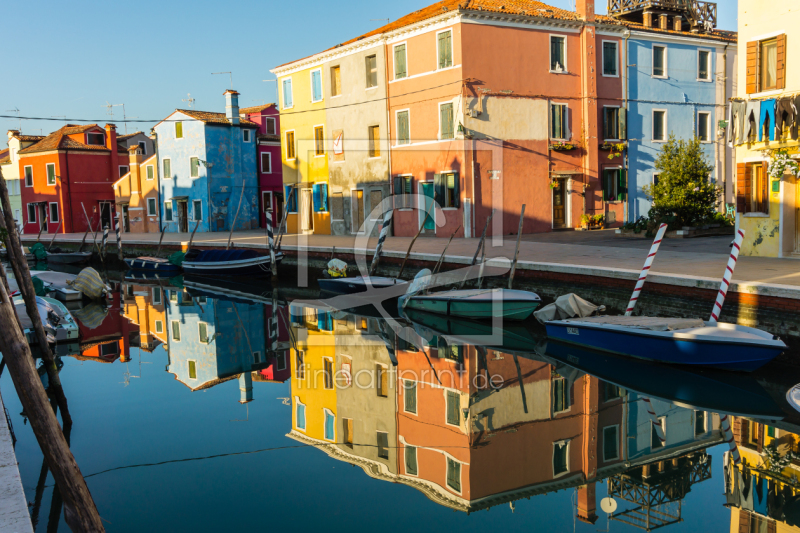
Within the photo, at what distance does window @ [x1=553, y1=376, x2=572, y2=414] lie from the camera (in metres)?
8.77

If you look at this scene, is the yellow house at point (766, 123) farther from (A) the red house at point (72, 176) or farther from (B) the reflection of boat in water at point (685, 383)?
(A) the red house at point (72, 176)

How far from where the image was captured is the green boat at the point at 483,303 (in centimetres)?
1323

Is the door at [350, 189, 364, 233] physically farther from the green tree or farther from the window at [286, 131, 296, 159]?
the green tree

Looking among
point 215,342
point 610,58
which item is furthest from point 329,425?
point 610,58

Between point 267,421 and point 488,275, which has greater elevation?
point 488,275

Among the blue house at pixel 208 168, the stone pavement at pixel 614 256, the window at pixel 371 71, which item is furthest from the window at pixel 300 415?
the blue house at pixel 208 168

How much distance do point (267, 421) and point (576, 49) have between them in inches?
798

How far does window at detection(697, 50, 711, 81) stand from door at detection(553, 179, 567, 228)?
8243mm

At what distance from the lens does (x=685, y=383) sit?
372 inches

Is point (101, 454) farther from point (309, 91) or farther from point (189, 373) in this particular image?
point (309, 91)

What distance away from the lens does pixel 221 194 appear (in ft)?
119

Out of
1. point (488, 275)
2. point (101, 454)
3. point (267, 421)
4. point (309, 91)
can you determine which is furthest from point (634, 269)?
point (309, 91)

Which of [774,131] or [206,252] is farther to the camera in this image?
[206,252]

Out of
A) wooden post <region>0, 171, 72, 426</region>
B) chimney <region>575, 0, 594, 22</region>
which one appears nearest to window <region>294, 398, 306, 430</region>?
wooden post <region>0, 171, 72, 426</region>
